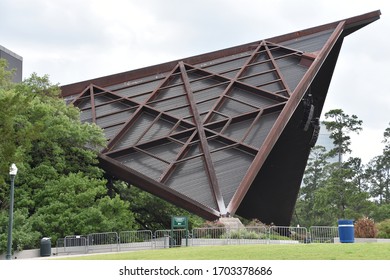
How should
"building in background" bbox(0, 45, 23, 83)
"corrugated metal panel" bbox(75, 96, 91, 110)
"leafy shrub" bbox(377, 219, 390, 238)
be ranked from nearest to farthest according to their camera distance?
"leafy shrub" bbox(377, 219, 390, 238)
"corrugated metal panel" bbox(75, 96, 91, 110)
"building in background" bbox(0, 45, 23, 83)

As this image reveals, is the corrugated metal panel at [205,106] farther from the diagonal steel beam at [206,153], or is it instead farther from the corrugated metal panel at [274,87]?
the corrugated metal panel at [274,87]

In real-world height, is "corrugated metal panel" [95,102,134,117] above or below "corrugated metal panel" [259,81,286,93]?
below

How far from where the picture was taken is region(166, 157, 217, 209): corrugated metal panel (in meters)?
32.2

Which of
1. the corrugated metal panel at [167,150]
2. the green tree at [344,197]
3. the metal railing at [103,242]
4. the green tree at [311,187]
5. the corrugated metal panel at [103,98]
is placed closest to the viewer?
the metal railing at [103,242]

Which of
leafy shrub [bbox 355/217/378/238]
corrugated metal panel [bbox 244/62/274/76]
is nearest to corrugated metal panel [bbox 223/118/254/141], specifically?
corrugated metal panel [bbox 244/62/274/76]

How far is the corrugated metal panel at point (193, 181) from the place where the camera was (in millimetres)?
32156

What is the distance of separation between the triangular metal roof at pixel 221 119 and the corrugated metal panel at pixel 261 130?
0.06 metres

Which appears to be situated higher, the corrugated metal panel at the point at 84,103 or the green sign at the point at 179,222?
the corrugated metal panel at the point at 84,103

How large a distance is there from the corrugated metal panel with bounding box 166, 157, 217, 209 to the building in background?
22.8 metres

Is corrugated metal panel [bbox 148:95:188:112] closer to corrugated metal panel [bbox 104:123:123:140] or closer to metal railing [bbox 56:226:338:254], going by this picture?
corrugated metal panel [bbox 104:123:123:140]

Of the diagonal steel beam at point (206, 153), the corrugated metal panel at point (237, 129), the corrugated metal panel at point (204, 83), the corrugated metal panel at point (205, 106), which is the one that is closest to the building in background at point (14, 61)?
the corrugated metal panel at point (204, 83)

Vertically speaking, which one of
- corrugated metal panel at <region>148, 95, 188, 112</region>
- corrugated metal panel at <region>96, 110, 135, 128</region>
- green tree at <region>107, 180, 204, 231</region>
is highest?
corrugated metal panel at <region>148, 95, 188, 112</region>

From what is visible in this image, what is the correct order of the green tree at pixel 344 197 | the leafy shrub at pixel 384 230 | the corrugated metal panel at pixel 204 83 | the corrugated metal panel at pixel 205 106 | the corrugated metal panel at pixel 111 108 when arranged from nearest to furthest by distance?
the leafy shrub at pixel 384 230
the corrugated metal panel at pixel 205 106
the corrugated metal panel at pixel 111 108
the corrugated metal panel at pixel 204 83
the green tree at pixel 344 197

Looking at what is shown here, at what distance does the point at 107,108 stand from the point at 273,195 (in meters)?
17.8
